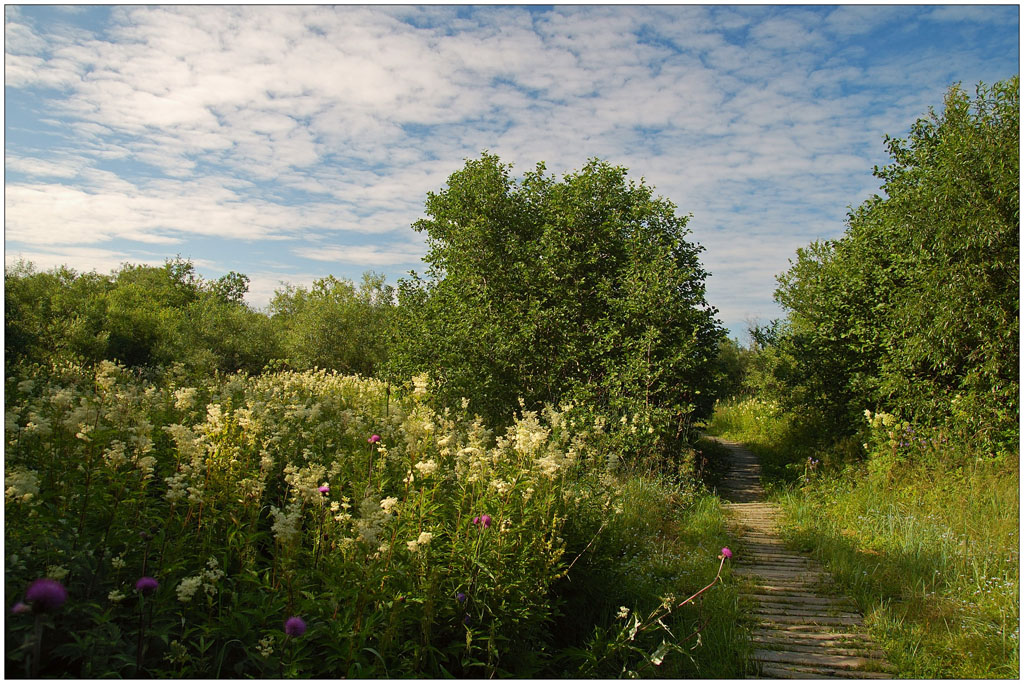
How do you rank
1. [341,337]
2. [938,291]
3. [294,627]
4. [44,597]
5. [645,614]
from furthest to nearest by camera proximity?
[341,337] < [938,291] < [645,614] < [294,627] < [44,597]

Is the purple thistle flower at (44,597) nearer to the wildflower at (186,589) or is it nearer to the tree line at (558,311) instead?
the wildflower at (186,589)

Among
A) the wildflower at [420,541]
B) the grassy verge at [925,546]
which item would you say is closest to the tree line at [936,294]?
the grassy verge at [925,546]

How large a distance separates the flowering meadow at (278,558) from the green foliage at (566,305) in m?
6.60

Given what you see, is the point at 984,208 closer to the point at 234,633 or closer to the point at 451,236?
the point at 451,236

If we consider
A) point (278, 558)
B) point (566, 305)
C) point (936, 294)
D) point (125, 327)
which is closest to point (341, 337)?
point (125, 327)

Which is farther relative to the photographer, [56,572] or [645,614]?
[645,614]

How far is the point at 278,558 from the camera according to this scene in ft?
8.85

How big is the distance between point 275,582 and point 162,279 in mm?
43649

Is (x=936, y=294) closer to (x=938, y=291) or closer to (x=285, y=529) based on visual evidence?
(x=938, y=291)

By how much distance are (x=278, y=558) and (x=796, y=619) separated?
14.5ft

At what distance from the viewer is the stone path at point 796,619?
4090 mm

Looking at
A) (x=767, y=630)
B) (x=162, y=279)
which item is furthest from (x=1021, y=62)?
(x=162, y=279)

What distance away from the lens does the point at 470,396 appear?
38.0 ft

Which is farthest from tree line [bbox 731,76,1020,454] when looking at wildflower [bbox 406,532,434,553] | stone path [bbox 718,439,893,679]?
wildflower [bbox 406,532,434,553]
